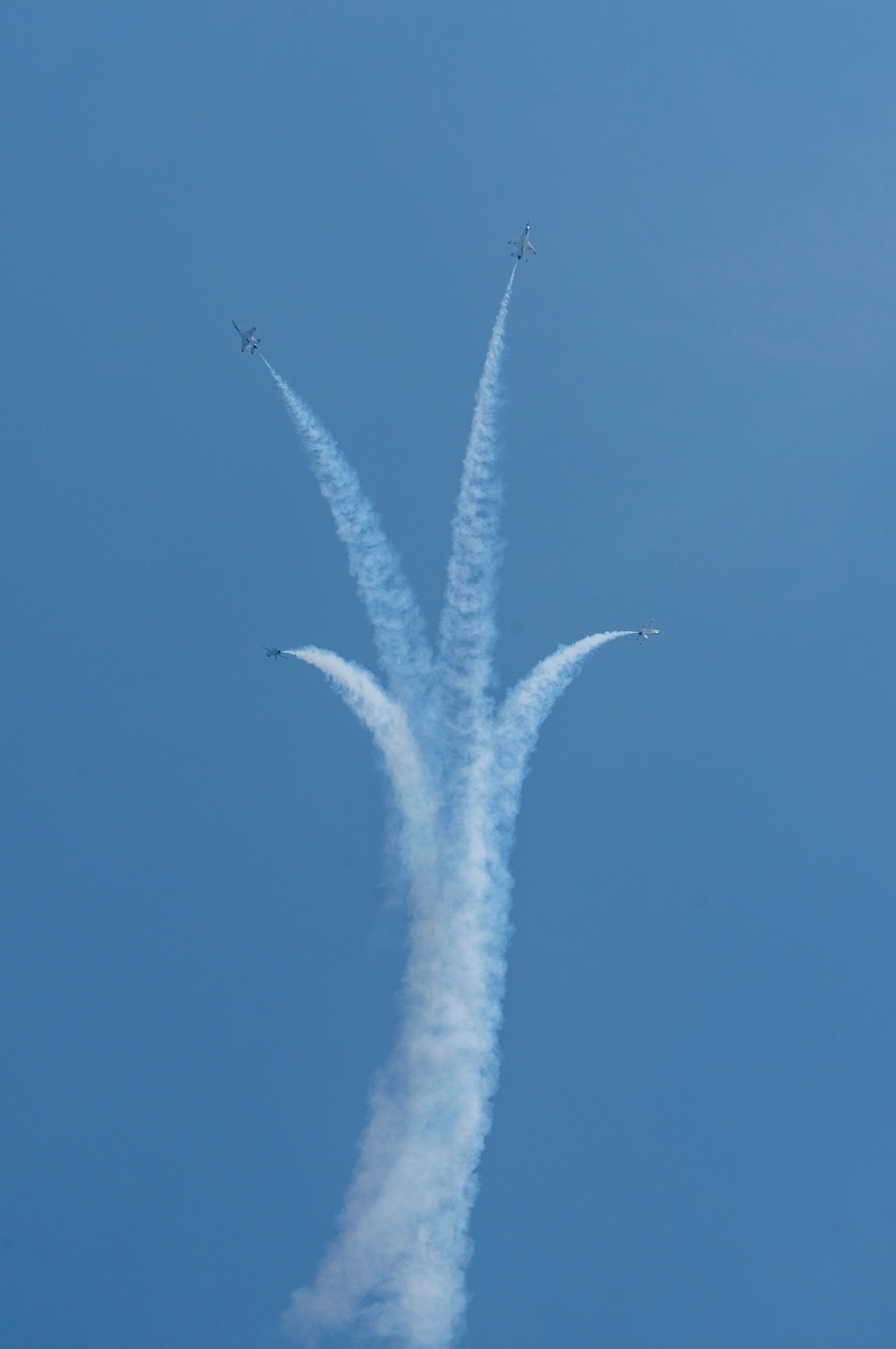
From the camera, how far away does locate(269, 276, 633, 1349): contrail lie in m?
51.6

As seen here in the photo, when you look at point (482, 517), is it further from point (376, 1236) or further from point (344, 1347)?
point (344, 1347)

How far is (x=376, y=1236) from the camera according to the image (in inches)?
2062

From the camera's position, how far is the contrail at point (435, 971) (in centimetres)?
5159

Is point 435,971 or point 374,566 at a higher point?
point 374,566

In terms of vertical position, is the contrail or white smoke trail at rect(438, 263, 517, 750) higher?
white smoke trail at rect(438, 263, 517, 750)

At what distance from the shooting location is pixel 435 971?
52.2 metres

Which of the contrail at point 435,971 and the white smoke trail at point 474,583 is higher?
the white smoke trail at point 474,583

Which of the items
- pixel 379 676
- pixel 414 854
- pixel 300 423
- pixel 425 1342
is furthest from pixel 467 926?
pixel 300 423

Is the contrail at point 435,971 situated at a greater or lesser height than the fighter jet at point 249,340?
lesser

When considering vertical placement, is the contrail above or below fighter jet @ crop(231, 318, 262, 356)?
below

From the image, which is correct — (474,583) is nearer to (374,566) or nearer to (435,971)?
(374,566)

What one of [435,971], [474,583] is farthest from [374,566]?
[435,971]

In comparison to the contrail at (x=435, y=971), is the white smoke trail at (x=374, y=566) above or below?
above

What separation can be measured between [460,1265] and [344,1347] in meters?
6.95
